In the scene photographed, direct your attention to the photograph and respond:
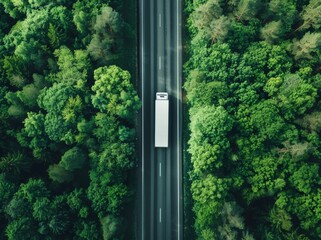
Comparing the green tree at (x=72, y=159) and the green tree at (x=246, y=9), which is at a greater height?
the green tree at (x=246, y=9)

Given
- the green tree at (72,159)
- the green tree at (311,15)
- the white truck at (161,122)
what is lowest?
the green tree at (72,159)

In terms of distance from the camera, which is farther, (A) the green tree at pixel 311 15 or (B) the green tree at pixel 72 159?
(A) the green tree at pixel 311 15

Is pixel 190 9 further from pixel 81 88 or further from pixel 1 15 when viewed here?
pixel 1 15

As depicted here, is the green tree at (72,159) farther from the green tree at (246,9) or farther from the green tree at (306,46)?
the green tree at (306,46)

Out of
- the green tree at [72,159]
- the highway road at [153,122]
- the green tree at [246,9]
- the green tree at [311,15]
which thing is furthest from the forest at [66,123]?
the green tree at [311,15]

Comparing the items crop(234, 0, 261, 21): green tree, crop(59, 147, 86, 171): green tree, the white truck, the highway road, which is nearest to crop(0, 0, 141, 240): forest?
crop(59, 147, 86, 171): green tree

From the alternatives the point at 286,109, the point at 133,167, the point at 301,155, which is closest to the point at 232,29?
the point at 286,109

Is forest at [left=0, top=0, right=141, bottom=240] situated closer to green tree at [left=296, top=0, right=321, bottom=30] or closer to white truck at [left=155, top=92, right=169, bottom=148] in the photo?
white truck at [left=155, top=92, right=169, bottom=148]
